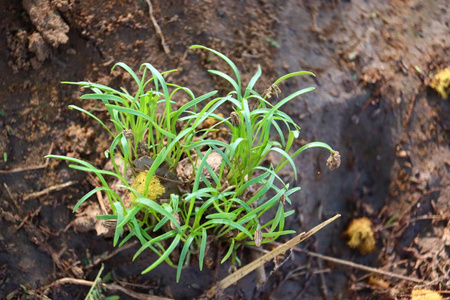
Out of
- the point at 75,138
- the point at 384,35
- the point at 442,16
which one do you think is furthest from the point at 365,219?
the point at 75,138

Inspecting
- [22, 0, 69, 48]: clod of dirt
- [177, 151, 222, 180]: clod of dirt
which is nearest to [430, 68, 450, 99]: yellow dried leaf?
[177, 151, 222, 180]: clod of dirt

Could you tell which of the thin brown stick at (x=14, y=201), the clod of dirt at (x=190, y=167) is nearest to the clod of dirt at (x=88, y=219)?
the thin brown stick at (x=14, y=201)

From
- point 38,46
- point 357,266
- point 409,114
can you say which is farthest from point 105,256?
point 409,114

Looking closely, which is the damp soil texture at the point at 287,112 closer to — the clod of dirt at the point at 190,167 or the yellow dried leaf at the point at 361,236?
the yellow dried leaf at the point at 361,236

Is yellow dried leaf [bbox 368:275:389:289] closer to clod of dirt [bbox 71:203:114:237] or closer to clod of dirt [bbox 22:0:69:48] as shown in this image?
clod of dirt [bbox 71:203:114:237]

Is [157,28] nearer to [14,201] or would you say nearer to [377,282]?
[14,201]

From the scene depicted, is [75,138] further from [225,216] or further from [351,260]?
[351,260]

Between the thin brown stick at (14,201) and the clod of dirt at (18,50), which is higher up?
the clod of dirt at (18,50)
